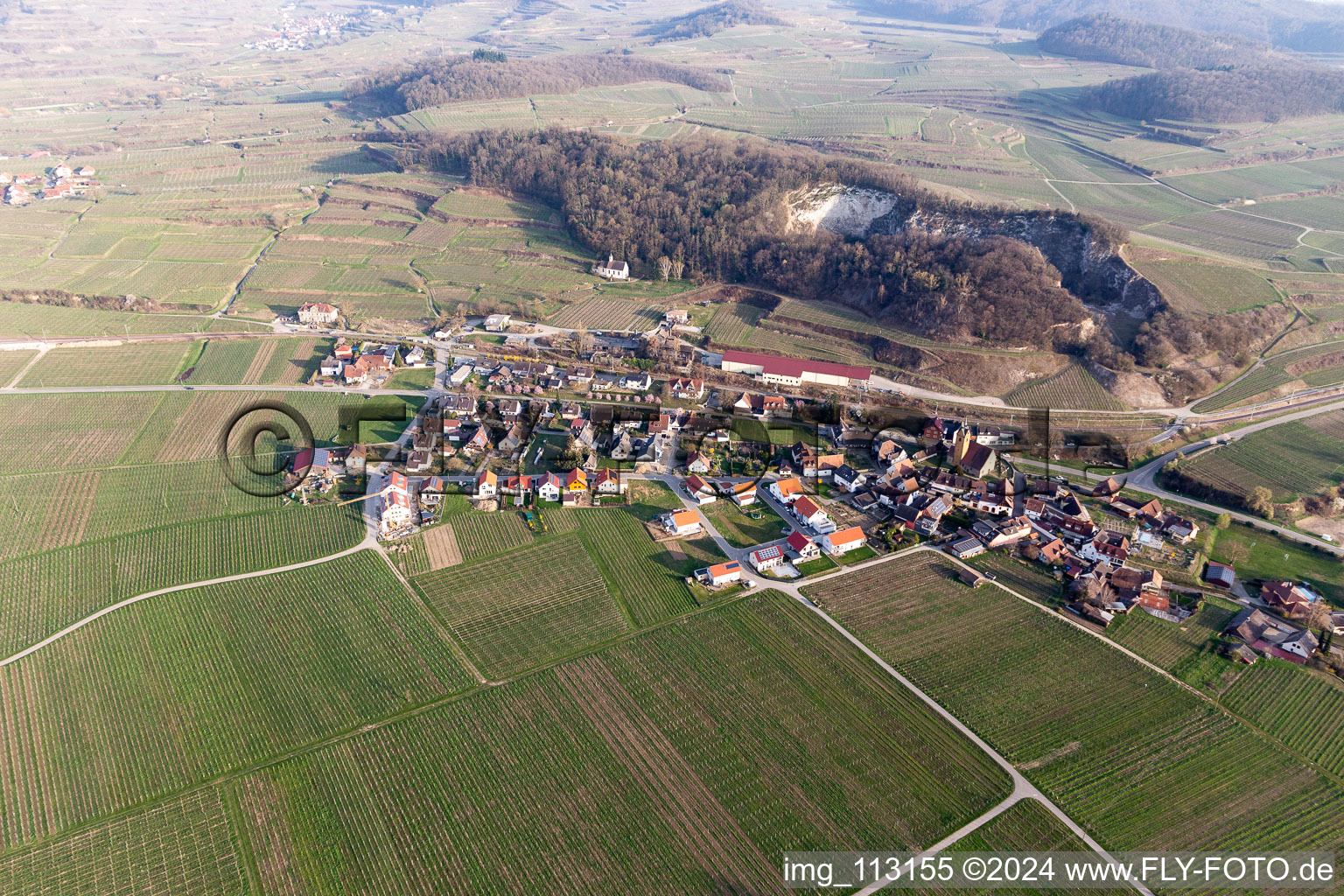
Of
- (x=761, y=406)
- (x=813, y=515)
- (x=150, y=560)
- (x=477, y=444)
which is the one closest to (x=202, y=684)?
(x=150, y=560)

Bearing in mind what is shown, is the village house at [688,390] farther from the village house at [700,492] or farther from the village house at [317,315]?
the village house at [317,315]

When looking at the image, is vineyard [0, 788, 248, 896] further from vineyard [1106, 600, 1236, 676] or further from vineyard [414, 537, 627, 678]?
vineyard [1106, 600, 1236, 676]

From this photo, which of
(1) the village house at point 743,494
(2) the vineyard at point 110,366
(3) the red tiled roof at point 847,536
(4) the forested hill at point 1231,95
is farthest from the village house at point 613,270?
(4) the forested hill at point 1231,95

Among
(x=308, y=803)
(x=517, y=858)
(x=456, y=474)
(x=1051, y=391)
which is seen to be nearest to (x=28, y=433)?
(x=456, y=474)

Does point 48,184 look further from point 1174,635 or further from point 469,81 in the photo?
point 1174,635

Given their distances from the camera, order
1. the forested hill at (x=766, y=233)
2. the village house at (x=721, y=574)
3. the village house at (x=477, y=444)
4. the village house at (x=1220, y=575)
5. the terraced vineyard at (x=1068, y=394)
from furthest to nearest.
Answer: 1. the forested hill at (x=766, y=233)
2. the terraced vineyard at (x=1068, y=394)
3. the village house at (x=477, y=444)
4. the village house at (x=1220, y=575)
5. the village house at (x=721, y=574)
